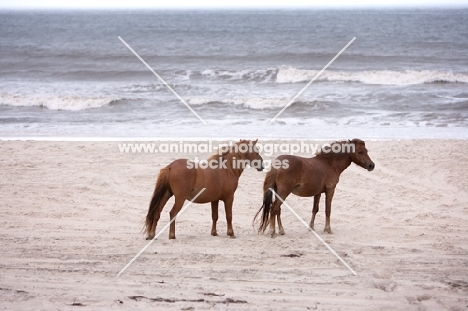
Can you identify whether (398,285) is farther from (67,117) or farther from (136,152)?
(67,117)

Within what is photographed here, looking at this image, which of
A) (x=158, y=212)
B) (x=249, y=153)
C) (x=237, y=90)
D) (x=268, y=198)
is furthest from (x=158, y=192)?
(x=237, y=90)

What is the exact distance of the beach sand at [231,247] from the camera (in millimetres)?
6023

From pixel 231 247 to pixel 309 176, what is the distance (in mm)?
1509

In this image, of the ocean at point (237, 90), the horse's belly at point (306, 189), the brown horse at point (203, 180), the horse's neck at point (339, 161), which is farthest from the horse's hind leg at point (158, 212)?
the ocean at point (237, 90)

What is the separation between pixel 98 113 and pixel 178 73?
1106cm

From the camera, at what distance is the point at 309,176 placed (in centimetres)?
817

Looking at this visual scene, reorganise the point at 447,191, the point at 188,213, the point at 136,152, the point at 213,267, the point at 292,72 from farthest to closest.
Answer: the point at 292,72 < the point at 136,152 < the point at 447,191 < the point at 188,213 < the point at 213,267

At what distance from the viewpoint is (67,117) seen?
18.9 m

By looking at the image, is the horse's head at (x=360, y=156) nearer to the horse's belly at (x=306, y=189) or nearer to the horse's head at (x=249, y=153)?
the horse's belly at (x=306, y=189)

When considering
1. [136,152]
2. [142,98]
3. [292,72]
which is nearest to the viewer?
[136,152]

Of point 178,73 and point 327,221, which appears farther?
point 178,73

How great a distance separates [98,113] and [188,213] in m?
11.3

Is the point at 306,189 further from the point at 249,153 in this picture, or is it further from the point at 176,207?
the point at 176,207

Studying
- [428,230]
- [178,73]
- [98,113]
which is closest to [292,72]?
[178,73]
